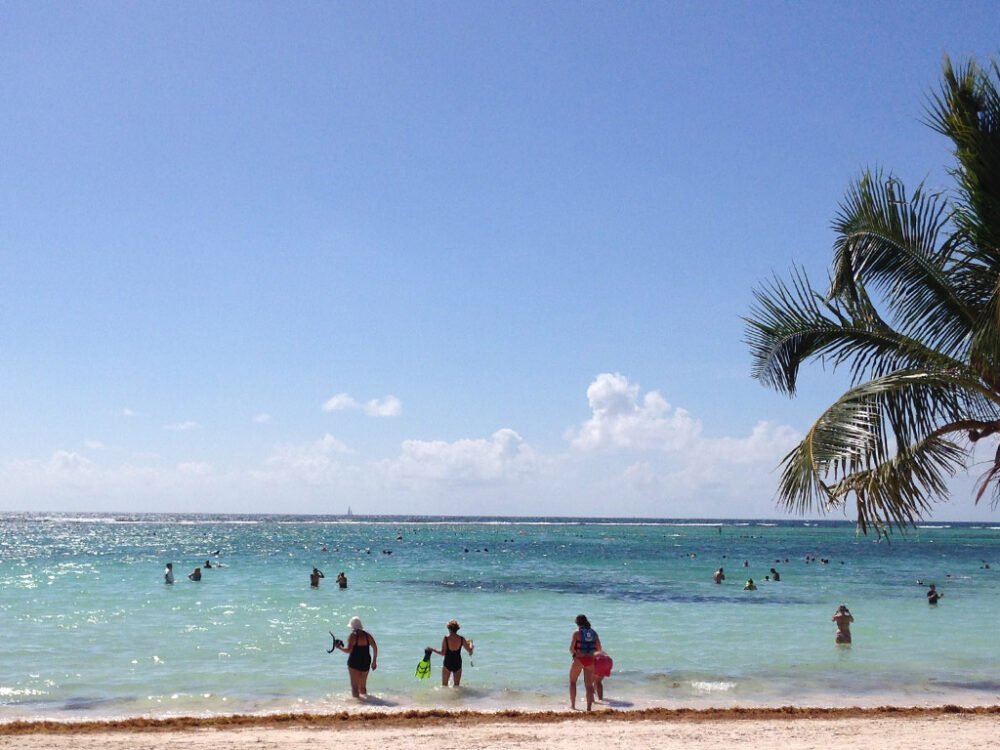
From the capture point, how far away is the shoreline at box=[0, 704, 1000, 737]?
11.3 metres

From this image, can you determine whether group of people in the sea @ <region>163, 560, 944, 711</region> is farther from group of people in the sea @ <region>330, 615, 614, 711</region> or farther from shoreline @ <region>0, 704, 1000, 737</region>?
shoreline @ <region>0, 704, 1000, 737</region>

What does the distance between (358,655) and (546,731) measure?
4.13 m

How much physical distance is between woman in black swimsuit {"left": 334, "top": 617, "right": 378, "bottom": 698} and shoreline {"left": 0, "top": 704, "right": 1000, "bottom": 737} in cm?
126

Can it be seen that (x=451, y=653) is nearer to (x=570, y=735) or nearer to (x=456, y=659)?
(x=456, y=659)

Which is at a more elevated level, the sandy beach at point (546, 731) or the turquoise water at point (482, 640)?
the sandy beach at point (546, 731)

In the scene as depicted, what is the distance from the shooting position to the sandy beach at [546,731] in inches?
388

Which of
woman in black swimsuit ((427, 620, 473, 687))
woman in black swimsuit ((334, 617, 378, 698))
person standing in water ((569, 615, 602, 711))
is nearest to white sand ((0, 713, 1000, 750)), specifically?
person standing in water ((569, 615, 602, 711))

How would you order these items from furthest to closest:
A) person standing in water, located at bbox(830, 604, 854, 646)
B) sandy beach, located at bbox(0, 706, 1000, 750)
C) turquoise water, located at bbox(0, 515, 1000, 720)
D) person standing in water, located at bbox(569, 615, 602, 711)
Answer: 1. person standing in water, located at bbox(830, 604, 854, 646)
2. turquoise water, located at bbox(0, 515, 1000, 720)
3. person standing in water, located at bbox(569, 615, 602, 711)
4. sandy beach, located at bbox(0, 706, 1000, 750)

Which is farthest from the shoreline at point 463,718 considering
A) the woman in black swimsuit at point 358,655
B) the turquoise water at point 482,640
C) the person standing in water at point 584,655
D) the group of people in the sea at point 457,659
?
the turquoise water at point 482,640

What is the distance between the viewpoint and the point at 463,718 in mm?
11961

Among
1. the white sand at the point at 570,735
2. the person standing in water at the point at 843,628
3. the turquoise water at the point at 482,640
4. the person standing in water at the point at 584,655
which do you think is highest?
the person standing in water at the point at 584,655

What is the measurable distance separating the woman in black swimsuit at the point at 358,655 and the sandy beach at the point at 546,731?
1.73m

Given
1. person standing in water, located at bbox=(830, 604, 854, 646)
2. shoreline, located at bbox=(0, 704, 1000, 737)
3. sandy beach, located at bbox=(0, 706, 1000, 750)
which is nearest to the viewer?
sandy beach, located at bbox=(0, 706, 1000, 750)

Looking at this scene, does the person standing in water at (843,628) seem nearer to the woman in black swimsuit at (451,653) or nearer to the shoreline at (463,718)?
the shoreline at (463,718)
